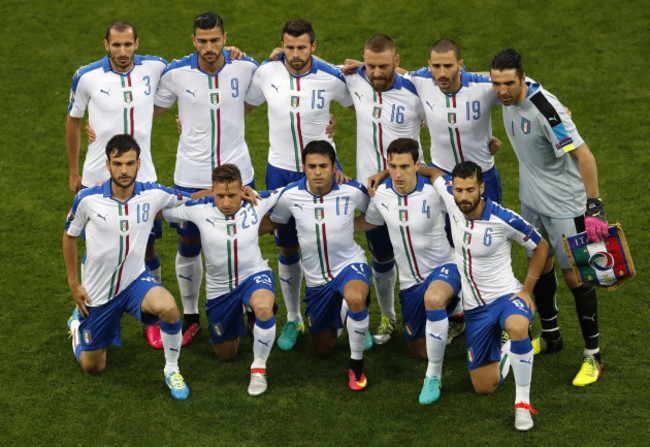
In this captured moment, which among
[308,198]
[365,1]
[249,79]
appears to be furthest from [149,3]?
[308,198]

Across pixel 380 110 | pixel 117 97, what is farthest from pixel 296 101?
pixel 117 97

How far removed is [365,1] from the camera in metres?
14.4

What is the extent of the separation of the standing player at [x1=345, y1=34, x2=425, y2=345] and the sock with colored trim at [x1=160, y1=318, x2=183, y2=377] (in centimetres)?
169

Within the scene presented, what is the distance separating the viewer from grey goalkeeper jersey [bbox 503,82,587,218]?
24.2 feet

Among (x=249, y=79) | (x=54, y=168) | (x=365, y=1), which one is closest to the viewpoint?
(x=249, y=79)

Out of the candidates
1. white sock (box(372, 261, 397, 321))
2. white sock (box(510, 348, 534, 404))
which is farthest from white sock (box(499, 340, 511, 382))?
white sock (box(372, 261, 397, 321))

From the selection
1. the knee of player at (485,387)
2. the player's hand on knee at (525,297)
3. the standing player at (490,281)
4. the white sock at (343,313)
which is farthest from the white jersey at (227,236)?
the player's hand on knee at (525,297)

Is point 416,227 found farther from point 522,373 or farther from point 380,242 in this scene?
point 522,373

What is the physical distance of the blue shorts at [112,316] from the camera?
309 inches

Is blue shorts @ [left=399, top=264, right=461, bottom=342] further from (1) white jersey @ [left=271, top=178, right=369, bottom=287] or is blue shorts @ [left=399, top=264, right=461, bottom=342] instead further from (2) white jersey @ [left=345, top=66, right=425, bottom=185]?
(2) white jersey @ [left=345, top=66, right=425, bottom=185]

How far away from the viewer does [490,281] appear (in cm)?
744

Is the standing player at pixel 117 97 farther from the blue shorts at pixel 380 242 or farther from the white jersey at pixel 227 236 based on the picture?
the blue shorts at pixel 380 242

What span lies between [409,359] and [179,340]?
184cm

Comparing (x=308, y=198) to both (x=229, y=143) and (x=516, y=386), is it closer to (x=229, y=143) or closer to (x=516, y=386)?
(x=229, y=143)
